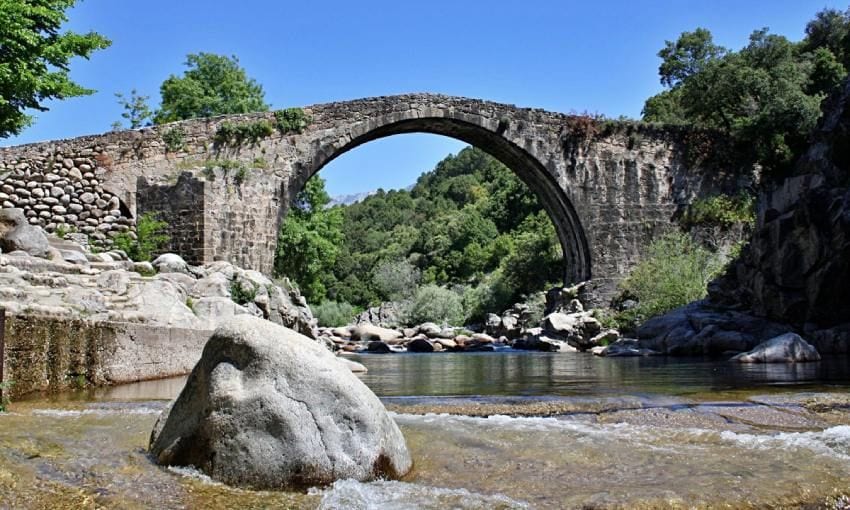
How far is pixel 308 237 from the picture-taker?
28.7m

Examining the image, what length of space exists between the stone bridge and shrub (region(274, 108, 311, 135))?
13cm

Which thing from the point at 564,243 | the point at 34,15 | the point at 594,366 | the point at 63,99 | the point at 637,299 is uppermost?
the point at 34,15

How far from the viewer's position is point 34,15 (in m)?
14.6

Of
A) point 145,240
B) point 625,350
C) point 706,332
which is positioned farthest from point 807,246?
point 145,240

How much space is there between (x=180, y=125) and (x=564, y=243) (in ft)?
40.5

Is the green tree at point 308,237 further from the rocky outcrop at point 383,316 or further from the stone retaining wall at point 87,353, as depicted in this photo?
the stone retaining wall at point 87,353

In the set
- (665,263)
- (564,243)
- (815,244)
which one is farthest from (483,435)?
(564,243)

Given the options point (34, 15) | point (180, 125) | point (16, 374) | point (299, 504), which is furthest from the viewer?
point (180, 125)

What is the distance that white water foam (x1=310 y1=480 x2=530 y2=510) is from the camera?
299 cm

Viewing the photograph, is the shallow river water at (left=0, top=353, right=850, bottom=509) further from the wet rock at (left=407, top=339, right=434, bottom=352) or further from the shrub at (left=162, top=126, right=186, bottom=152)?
the wet rock at (left=407, top=339, right=434, bottom=352)

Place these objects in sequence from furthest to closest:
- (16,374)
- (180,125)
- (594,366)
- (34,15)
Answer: (180,125)
(34,15)
(594,366)
(16,374)

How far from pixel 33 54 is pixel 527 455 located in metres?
14.1

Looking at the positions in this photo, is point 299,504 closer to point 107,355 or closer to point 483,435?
point 483,435

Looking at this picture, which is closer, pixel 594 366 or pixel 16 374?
pixel 16 374
